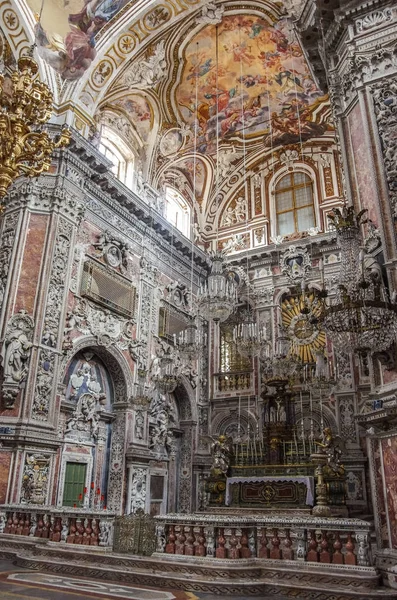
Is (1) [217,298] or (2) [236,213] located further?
(2) [236,213]

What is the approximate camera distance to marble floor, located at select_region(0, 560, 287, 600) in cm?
462

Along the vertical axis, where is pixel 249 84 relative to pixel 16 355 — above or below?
above

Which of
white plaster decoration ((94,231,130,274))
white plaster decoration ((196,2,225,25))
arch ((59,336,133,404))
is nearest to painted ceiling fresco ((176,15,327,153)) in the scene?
white plaster decoration ((196,2,225,25))

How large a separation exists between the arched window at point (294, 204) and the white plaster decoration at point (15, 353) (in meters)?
10.4

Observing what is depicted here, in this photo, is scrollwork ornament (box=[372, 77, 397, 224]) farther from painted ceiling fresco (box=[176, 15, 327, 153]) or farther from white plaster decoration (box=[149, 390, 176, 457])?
white plaster decoration (box=[149, 390, 176, 457])

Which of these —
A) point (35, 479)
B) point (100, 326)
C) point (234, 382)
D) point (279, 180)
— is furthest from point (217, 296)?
point (279, 180)

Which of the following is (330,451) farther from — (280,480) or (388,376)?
(388,376)

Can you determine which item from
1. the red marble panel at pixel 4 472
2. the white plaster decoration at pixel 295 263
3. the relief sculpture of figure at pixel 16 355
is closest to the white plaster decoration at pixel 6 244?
the relief sculpture of figure at pixel 16 355

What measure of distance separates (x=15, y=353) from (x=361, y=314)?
707 cm

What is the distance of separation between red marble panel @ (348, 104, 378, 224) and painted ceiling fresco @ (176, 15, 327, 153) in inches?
301

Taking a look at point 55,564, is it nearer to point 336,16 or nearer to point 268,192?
point 336,16

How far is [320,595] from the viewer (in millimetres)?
4762

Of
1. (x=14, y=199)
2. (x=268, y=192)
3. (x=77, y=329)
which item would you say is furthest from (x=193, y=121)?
(x=77, y=329)

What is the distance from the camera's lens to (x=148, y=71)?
48.3 feet
